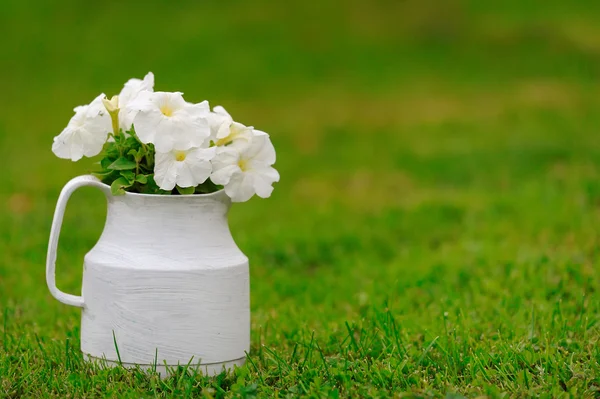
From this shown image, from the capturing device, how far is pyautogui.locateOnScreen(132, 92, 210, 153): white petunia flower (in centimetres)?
266

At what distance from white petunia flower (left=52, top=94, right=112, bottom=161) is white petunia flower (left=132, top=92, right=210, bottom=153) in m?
0.19

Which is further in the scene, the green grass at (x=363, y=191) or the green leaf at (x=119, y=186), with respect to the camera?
the green grass at (x=363, y=191)

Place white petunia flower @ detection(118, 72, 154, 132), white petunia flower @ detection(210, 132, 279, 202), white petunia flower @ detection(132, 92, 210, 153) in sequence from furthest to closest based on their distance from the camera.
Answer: white petunia flower @ detection(118, 72, 154, 132) → white petunia flower @ detection(210, 132, 279, 202) → white petunia flower @ detection(132, 92, 210, 153)

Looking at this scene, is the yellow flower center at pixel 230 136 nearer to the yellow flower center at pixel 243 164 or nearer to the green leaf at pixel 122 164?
the yellow flower center at pixel 243 164

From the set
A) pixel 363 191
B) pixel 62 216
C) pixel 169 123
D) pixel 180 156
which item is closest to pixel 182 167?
pixel 180 156

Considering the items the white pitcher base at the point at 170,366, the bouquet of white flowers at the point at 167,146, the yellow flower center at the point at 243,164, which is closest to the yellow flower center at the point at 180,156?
the bouquet of white flowers at the point at 167,146

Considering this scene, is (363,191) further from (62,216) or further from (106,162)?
(62,216)

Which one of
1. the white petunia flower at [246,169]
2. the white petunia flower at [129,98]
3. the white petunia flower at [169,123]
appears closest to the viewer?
the white petunia flower at [169,123]

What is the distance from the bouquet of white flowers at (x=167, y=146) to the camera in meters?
2.69

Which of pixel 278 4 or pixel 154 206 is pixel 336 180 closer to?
pixel 154 206

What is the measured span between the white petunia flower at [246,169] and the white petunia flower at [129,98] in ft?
1.19

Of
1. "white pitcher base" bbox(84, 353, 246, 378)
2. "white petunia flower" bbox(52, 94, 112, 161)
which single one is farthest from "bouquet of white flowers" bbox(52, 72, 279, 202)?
"white pitcher base" bbox(84, 353, 246, 378)

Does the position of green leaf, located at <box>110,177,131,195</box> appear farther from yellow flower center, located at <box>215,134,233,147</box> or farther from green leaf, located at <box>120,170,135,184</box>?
yellow flower center, located at <box>215,134,233,147</box>

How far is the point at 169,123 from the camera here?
2.67 meters
